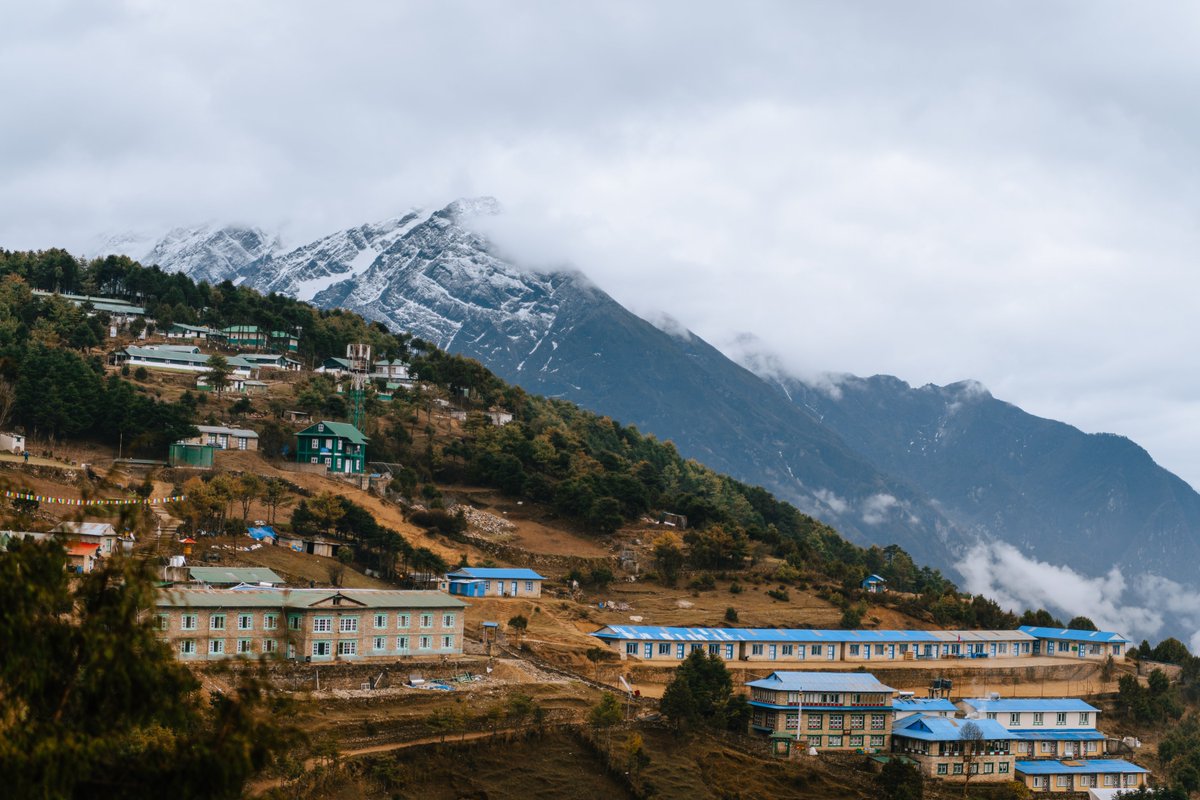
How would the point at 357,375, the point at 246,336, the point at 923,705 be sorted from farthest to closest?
the point at 246,336, the point at 357,375, the point at 923,705

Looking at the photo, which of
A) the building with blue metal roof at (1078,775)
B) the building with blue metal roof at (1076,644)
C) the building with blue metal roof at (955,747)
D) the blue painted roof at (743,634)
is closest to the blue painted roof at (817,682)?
the building with blue metal roof at (955,747)

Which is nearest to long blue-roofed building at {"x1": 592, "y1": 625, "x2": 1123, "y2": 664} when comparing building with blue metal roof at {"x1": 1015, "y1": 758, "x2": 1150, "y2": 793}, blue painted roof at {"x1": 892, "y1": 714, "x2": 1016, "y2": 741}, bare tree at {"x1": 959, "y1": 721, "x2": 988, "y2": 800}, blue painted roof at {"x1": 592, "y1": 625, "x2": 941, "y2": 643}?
blue painted roof at {"x1": 592, "y1": 625, "x2": 941, "y2": 643}

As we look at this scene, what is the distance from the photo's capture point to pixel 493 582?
213 ft

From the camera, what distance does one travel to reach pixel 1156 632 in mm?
191750

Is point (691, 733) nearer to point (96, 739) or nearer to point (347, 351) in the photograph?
point (96, 739)

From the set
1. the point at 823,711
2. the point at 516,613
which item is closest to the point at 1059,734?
the point at 823,711

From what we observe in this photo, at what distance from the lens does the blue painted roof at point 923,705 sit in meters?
59.2

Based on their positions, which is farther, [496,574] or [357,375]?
[357,375]

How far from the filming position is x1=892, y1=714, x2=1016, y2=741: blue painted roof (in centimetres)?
5566

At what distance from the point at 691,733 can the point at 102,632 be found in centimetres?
3822

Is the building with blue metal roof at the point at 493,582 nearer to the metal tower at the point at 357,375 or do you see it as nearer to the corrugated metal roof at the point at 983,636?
the corrugated metal roof at the point at 983,636

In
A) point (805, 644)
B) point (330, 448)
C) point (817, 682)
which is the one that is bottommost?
point (817, 682)

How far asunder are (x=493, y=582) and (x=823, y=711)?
57.4 feet

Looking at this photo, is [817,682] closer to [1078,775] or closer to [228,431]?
[1078,775]
